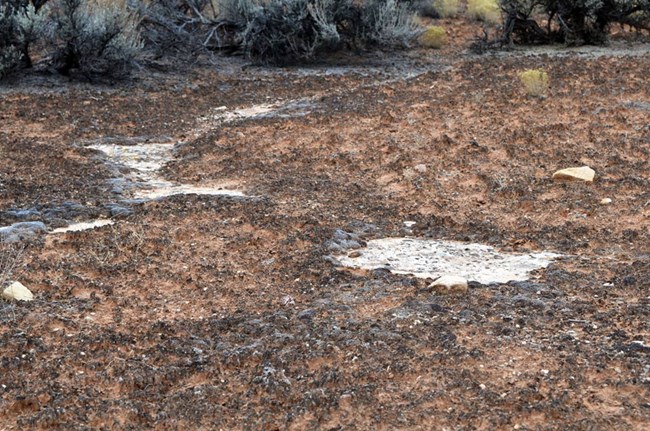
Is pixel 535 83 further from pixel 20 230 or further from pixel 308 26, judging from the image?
pixel 20 230

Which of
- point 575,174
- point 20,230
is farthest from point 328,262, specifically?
point 575,174

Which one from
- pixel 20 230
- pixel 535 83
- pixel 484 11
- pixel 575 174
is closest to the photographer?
pixel 20 230

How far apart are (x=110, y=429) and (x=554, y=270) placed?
9.64 feet

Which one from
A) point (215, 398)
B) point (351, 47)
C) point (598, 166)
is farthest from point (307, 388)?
point (351, 47)

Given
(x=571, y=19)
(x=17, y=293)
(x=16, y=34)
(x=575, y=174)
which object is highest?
(x=16, y=34)

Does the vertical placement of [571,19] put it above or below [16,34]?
below

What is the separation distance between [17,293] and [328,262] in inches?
72.2

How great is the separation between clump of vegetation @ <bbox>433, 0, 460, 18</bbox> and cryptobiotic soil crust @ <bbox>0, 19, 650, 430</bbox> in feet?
20.1

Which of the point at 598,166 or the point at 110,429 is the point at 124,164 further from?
the point at 110,429

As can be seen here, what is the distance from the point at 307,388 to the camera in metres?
4.35

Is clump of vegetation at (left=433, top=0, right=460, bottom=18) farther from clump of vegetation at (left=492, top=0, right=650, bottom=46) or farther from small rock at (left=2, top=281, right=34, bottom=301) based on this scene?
small rock at (left=2, top=281, right=34, bottom=301)

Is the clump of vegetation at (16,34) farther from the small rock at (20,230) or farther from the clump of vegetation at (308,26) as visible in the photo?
the small rock at (20,230)

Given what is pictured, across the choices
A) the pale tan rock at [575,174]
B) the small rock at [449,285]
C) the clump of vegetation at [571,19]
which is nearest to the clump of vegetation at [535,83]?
the pale tan rock at [575,174]

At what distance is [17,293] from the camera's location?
542 centimetres
